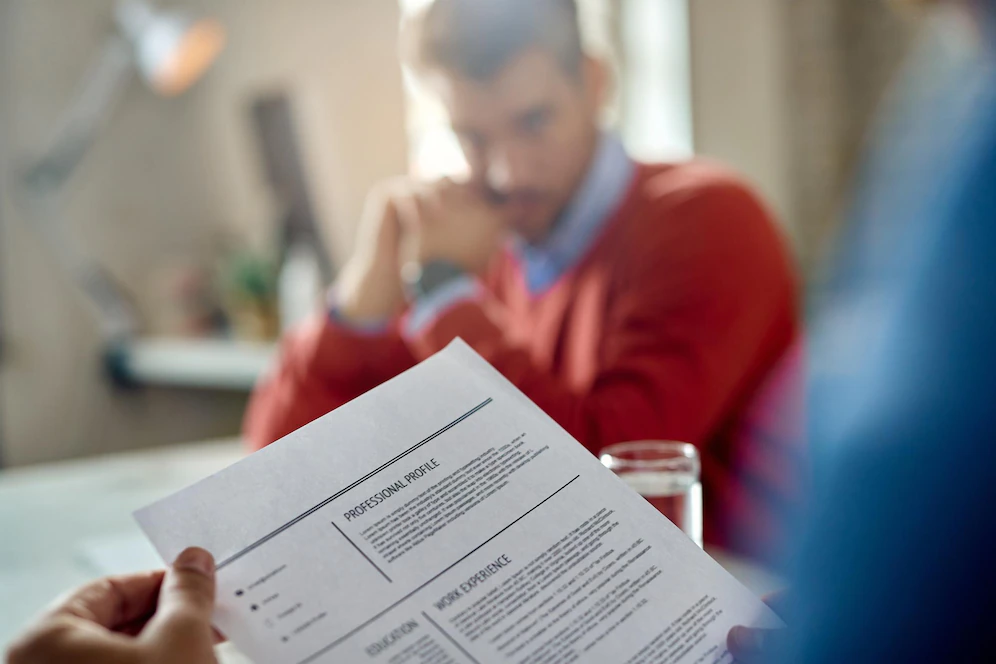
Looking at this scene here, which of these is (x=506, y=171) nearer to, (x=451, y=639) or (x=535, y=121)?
(x=535, y=121)

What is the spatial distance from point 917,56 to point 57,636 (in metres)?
2.39

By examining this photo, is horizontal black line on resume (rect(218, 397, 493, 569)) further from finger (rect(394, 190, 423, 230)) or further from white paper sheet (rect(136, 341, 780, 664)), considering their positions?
Result: finger (rect(394, 190, 423, 230))

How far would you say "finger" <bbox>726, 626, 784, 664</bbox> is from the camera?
42cm

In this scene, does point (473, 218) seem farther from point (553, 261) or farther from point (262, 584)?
point (262, 584)

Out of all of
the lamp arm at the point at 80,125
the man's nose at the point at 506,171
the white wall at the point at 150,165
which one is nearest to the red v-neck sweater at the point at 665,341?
the man's nose at the point at 506,171

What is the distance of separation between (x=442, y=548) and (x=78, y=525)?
0.83 m

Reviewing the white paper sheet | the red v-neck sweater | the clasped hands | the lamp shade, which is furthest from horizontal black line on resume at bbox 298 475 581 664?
the lamp shade

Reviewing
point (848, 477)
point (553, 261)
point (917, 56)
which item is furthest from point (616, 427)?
point (917, 56)

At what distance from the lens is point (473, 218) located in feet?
3.96

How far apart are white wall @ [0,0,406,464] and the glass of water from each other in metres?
2.03

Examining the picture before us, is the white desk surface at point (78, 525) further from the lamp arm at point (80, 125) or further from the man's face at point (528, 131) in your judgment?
the lamp arm at point (80, 125)

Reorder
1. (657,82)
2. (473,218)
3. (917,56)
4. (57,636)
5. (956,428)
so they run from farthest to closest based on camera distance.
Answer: (657,82) < (917,56) < (473,218) < (57,636) < (956,428)

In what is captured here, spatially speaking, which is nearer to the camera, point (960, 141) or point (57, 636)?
point (960, 141)

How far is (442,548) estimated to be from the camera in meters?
0.46
